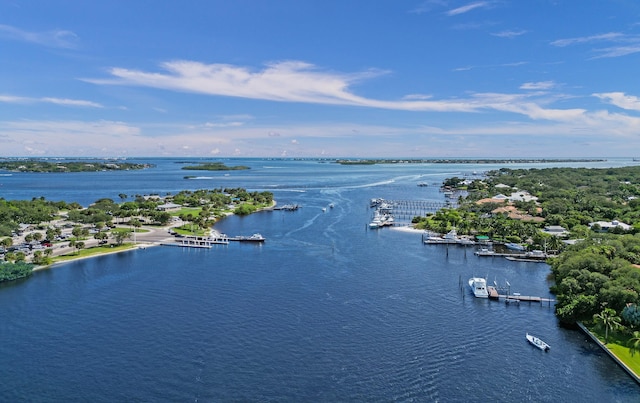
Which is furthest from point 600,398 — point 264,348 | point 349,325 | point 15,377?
point 15,377

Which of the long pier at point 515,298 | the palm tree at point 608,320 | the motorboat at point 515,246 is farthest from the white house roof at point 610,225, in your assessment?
the palm tree at point 608,320

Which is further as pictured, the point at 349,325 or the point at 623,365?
the point at 349,325

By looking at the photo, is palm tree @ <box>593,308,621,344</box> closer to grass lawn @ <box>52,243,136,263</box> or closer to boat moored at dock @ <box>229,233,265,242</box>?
boat moored at dock @ <box>229,233,265,242</box>

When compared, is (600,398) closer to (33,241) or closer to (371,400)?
(371,400)

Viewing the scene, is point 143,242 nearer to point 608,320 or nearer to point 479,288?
point 479,288

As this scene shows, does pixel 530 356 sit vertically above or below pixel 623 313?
below

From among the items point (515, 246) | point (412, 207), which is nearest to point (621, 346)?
point (515, 246)
